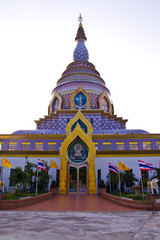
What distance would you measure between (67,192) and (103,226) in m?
15.2

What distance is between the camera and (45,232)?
242 inches

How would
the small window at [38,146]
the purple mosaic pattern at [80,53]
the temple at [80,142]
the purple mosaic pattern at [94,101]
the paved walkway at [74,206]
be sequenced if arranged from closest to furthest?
the paved walkway at [74,206], the temple at [80,142], the small window at [38,146], the purple mosaic pattern at [94,101], the purple mosaic pattern at [80,53]

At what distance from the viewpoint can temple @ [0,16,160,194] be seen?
22406mm

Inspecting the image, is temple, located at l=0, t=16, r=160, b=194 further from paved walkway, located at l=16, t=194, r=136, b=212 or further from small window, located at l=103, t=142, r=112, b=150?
paved walkway, located at l=16, t=194, r=136, b=212

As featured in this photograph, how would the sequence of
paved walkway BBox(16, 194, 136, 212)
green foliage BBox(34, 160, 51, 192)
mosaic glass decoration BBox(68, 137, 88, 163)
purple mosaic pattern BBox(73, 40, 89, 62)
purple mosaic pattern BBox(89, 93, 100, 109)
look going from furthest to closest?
purple mosaic pattern BBox(73, 40, 89, 62)
purple mosaic pattern BBox(89, 93, 100, 109)
mosaic glass decoration BBox(68, 137, 88, 163)
green foliage BBox(34, 160, 51, 192)
paved walkway BBox(16, 194, 136, 212)

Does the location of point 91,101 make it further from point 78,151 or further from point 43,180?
point 43,180

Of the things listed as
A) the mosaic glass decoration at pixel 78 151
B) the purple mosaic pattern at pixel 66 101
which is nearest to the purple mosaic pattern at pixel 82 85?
the purple mosaic pattern at pixel 66 101

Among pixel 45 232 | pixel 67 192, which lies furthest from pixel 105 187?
pixel 45 232

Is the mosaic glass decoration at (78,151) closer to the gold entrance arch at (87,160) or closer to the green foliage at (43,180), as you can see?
the gold entrance arch at (87,160)

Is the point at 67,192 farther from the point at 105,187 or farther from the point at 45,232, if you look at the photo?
the point at 45,232

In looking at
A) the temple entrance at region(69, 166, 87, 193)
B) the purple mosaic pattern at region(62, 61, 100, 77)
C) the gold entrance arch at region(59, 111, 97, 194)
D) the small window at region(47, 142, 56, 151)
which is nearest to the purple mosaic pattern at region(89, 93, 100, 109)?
the purple mosaic pattern at region(62, 61, 100, 77)

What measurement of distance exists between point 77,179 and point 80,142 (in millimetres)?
4463

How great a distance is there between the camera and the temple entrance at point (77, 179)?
2183 centimetres

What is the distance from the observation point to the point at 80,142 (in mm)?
23438
